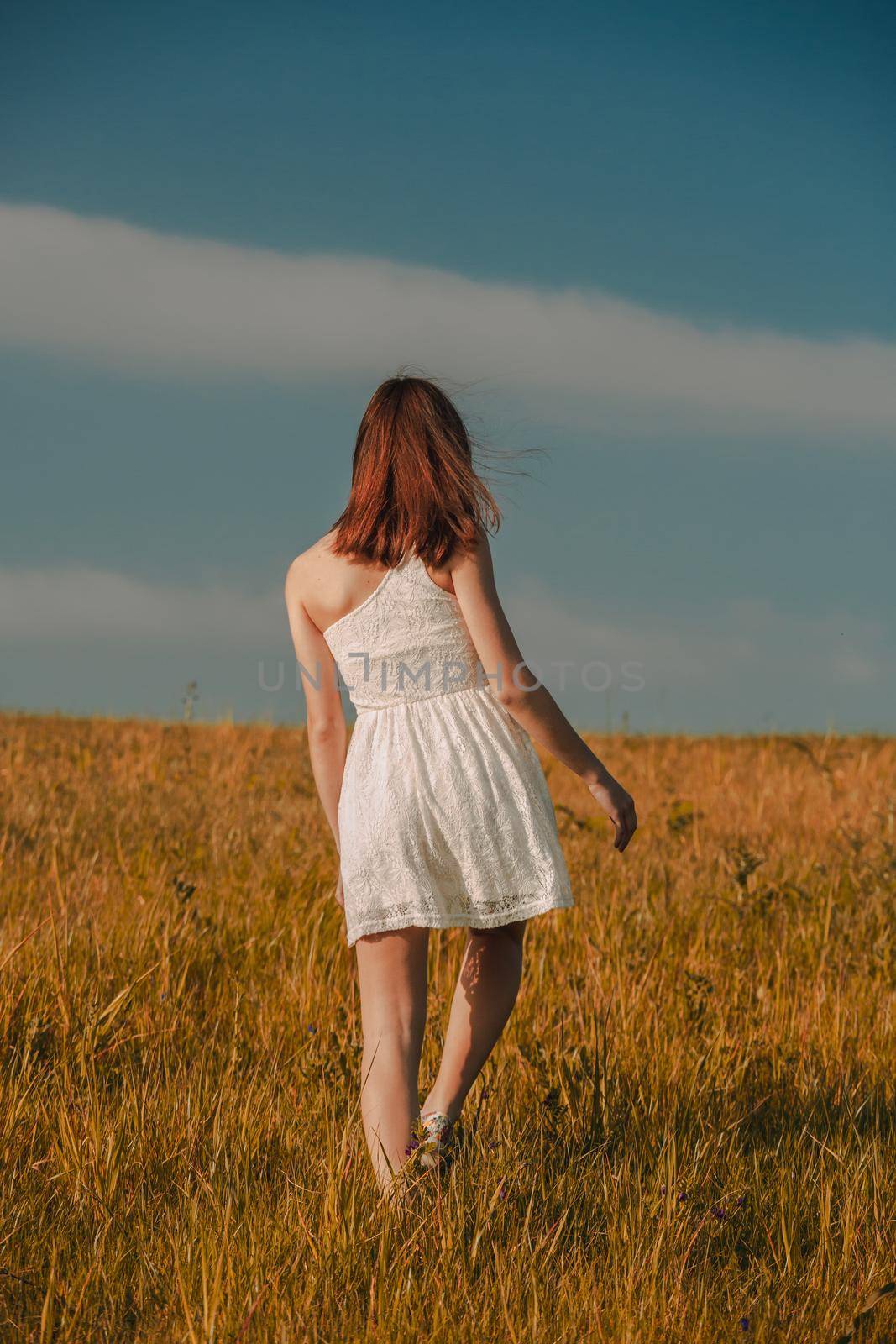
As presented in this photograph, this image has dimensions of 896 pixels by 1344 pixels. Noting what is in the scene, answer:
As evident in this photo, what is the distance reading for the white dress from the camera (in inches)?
116

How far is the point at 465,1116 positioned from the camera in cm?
339

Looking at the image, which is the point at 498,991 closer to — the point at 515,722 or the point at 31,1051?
the point at 515,722

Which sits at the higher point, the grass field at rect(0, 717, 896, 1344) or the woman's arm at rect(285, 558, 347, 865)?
the woman's arm at rect(285, 558, 347, 865)

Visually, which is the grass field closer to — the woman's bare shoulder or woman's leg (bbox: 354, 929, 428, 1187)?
woman's leg (bbox: 354, 929, 428, 1187)

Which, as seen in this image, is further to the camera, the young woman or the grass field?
the young woman

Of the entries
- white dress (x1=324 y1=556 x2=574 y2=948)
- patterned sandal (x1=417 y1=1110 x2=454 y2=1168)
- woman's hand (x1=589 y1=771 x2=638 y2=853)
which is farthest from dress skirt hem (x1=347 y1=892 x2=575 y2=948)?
patterned sandal (x1=417 y1=1110 x2=454 y2=1168)

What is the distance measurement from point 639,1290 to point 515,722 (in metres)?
1.38

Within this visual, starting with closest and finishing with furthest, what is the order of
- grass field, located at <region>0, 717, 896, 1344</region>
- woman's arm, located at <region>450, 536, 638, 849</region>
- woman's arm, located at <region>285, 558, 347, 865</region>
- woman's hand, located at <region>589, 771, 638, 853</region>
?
grass field, located at <region>0, 717, 896, 1344</region> < woman's arm, located at <region>450, 536, 638, 849</region> < woman's hand, located at <region>589, 771, 638, 853</region> < woman's arm, located at <region>285, 558, 347, 865</region>

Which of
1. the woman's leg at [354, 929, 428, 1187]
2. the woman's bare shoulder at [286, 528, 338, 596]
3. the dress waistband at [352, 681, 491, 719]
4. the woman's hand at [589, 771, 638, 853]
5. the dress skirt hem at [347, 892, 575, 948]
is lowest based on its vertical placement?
the woman's leg at [354, 929, 428, 1187]

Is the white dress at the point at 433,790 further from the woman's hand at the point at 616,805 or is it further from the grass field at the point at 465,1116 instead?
the grass field at the point at 465,1116

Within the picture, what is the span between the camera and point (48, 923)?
15.7ft

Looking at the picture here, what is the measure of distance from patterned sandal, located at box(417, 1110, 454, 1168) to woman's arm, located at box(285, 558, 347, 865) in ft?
2.61

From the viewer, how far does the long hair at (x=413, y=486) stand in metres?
2.97

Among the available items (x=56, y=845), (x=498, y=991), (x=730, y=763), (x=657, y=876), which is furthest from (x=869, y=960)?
(x=730, y=763)
